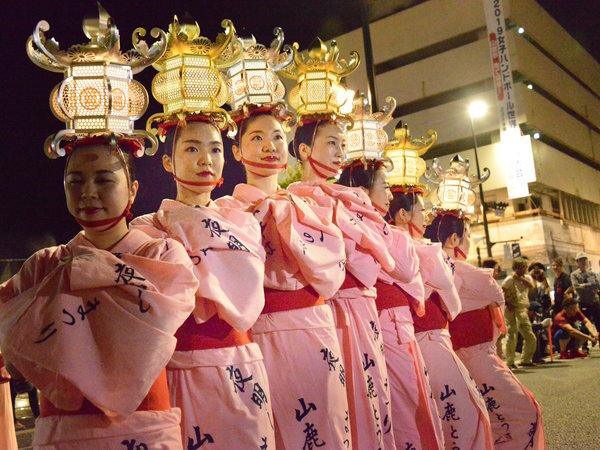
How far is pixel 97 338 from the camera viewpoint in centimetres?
205

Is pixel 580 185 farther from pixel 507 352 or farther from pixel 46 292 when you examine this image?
pixel 46 292

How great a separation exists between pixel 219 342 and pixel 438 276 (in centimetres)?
227

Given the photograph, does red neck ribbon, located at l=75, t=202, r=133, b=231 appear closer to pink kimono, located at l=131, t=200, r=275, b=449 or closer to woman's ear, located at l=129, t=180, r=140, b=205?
woman's ear, located at l=129, t=180, r=140, b=205

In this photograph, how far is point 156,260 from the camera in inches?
87.0

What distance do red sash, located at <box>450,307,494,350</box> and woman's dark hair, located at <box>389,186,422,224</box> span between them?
0.98 m

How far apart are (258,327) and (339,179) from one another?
1.76 metres

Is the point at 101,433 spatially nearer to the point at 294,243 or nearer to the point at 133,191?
the point at 133,191

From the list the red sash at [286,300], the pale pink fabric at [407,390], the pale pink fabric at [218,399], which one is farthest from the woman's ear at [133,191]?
the pale pink fabric at [407,390]

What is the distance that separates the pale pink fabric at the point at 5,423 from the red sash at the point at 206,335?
67.4 inches

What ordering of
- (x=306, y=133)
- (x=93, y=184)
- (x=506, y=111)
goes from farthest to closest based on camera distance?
(x=506, y=111) → (x=306, y=133) → (x=93, y=184)

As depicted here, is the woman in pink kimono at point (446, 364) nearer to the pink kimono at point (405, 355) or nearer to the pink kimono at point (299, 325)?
the pink kimono at point (405, 355)

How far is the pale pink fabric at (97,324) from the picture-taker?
197cm

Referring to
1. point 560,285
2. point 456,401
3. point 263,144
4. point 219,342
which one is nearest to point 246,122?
point 263,144

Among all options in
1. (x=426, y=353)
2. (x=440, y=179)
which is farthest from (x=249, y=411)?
(x=440, y=179)
